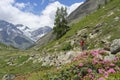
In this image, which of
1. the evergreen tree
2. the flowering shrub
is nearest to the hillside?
the flowering shrub

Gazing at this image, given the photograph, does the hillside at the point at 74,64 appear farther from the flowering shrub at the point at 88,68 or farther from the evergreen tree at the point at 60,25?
the evergreen tree at the point at 60,25

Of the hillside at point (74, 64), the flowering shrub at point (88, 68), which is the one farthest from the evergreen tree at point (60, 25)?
the flowering shrub at point (88, 68)

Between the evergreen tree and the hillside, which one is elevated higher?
the evergreen tree

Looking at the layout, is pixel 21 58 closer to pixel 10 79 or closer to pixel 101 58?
pixel 10 79

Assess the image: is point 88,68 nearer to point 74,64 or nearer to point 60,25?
point 74,64

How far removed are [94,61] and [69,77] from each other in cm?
248

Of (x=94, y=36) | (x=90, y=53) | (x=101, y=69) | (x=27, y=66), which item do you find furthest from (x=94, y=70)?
(x=94, y=36)

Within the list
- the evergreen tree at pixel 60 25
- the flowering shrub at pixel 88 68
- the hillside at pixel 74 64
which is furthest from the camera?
the evergreen tree at pixel 60 25

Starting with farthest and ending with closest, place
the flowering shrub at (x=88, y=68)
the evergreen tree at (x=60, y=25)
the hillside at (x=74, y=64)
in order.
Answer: the evergreen tree at (x=60, y=25) < the hillside at (x=74, y=64) < the flowering shrub at (x=88, y=68)

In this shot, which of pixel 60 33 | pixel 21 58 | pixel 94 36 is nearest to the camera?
pixel 21 58

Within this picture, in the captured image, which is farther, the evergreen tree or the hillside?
the evergreen tree

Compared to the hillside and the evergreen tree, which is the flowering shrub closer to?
the hillside

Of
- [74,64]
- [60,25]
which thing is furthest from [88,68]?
[60,25]

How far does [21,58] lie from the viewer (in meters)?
63.6
